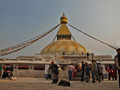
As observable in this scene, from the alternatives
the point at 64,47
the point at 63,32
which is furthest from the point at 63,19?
the point at 64,47

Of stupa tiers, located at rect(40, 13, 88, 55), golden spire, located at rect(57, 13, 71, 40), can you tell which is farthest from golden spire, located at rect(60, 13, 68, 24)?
stupa tiers, located at rect(40, 13, 88, 55)

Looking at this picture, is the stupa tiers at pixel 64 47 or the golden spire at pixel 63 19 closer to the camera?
the stupa tiers at pixel 64 47

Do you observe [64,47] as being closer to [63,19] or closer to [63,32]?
[63,32]

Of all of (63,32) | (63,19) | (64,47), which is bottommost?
(64,47)

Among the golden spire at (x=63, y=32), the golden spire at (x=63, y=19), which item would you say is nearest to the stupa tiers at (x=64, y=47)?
the golden spire at (x=63, y=32)

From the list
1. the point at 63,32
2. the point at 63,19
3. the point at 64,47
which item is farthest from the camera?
the point at 63,19

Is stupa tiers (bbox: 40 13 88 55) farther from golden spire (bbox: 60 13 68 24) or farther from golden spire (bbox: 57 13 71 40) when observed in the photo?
golden spire (bbox: 60 13 68 24)

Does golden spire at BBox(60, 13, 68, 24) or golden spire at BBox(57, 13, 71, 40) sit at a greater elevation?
golden spire at BBox(60, 13, 68, 24)

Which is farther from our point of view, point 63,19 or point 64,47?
point 63,19

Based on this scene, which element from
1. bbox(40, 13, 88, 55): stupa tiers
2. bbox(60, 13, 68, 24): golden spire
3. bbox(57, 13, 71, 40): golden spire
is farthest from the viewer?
bbox(60, 13, 68, 24): golden spire

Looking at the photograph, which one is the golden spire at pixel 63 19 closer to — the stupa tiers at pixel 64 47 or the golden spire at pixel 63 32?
the golden spire at pixel 63 32

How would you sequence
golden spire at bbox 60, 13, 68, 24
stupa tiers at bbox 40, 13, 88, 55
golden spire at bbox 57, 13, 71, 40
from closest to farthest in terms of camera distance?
stupa tiers at bbox 40, 13, 88, 55
golden spire at bbox 57, 13, 71, 40
golden spire at bbox 60, 13, 68, 24

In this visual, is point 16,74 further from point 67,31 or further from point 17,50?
point 67,31

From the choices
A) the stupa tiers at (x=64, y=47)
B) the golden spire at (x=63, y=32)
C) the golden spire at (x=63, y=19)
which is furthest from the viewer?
the golden spire at (x=63, y=19)
